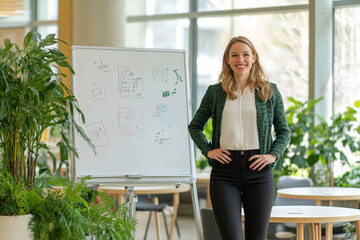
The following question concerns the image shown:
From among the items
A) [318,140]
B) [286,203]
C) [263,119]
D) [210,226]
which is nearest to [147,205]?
[286,203]

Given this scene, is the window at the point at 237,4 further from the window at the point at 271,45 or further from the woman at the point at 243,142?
the woman at the point at 243,142

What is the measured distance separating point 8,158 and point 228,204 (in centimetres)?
122

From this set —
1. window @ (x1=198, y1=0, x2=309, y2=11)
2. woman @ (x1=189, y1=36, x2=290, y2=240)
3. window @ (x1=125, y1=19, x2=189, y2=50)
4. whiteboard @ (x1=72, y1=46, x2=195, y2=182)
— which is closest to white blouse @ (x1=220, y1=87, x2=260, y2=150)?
woman @ (x1=189, y1=36, x2=290, y2=240)

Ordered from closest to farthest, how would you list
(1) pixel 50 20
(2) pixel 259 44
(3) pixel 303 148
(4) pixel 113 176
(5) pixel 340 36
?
(4) pixel 113 176 → (3) pixel 303 148 → (5) pixel 340 36 → (2) pixel 259 44 → (1) pixel 50 20

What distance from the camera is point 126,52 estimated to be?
419cm

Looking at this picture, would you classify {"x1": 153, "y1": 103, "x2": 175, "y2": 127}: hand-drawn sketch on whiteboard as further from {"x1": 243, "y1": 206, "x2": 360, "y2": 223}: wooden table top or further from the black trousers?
the black trousers

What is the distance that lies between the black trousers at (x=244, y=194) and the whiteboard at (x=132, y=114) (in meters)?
1.00

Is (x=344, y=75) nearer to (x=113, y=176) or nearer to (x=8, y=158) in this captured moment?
(x=113, y=176)

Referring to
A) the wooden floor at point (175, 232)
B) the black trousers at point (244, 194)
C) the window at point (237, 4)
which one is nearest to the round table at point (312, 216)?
the black trousers at point (244, 194)

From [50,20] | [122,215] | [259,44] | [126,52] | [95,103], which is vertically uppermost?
[50,20]

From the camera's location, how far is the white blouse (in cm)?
318

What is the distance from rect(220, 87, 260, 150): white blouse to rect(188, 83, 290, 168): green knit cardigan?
3 centimetres

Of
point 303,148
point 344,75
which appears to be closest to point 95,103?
point 303,148

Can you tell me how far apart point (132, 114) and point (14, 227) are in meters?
1.32
